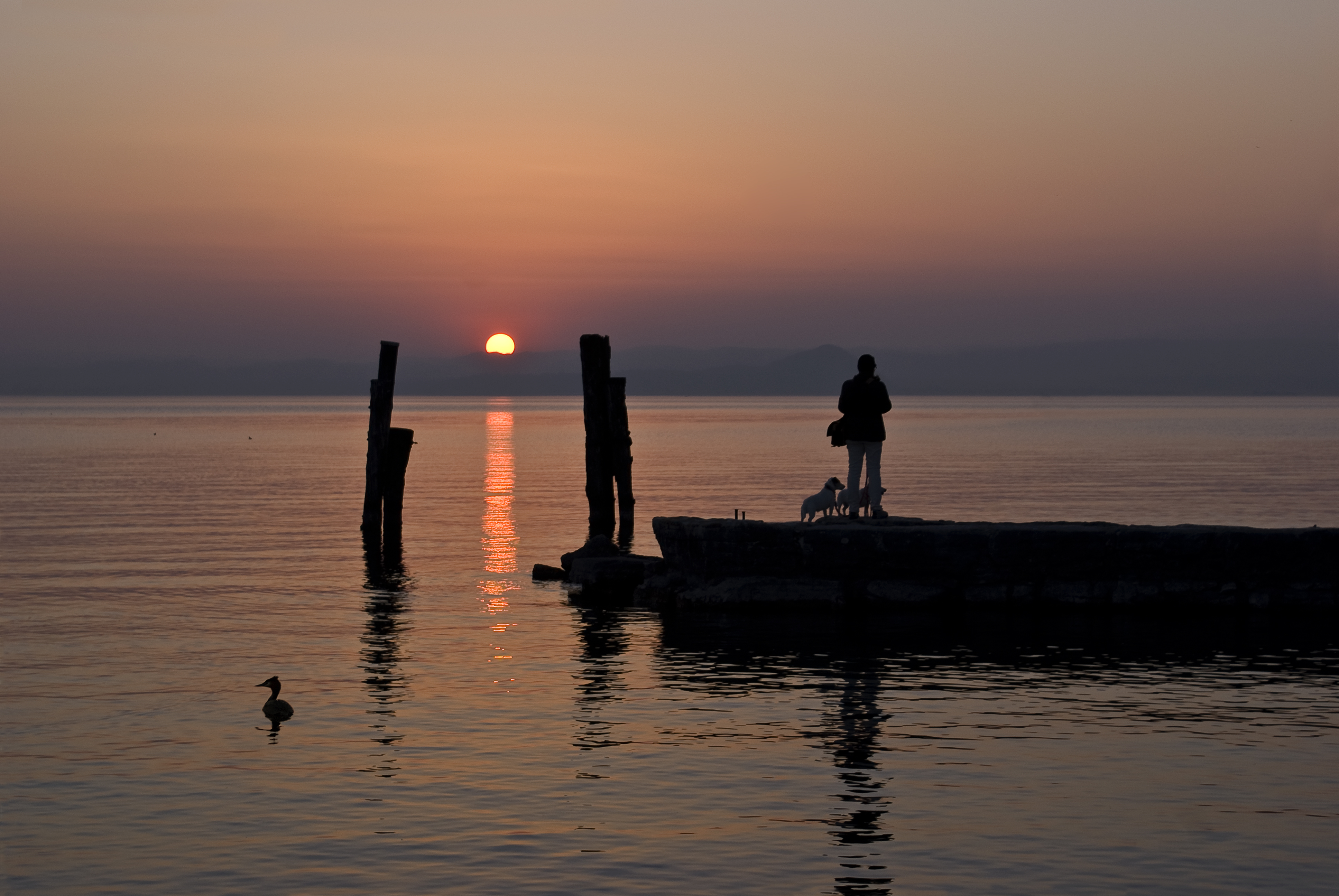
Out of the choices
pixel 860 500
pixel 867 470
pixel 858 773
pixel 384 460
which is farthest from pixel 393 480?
pixel 858 773

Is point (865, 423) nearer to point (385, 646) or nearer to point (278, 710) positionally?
point (385, 646)

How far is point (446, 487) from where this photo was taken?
47.7 meters

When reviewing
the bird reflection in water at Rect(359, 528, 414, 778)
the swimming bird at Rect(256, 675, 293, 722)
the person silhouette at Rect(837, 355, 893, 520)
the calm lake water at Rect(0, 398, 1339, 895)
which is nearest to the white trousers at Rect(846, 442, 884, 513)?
the person silhouette at Rect(837, 355, 893, 520)

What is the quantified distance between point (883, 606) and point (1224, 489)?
2462 centimetres

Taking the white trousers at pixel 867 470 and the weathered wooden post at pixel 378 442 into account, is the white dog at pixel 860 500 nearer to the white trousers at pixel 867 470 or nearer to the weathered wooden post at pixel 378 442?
the white trousers at pixel 867 470

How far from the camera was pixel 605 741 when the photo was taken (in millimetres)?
12164

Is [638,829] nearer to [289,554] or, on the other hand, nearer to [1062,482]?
[289,554]

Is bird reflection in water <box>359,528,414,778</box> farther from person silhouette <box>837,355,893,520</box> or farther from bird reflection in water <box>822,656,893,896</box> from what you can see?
person silhouette <box>837,355,893,520</box>

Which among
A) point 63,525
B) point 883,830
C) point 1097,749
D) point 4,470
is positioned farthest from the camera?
point 4,470

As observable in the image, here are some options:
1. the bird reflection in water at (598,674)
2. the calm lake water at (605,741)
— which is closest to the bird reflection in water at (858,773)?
the calm lake water at (605,741)

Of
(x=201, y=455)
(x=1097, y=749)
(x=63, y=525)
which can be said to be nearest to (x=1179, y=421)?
(x=201, y=455)

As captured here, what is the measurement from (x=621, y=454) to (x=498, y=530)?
414 centimetres

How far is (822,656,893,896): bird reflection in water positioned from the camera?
8844 millimetres

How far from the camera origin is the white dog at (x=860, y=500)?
20.3 meters
